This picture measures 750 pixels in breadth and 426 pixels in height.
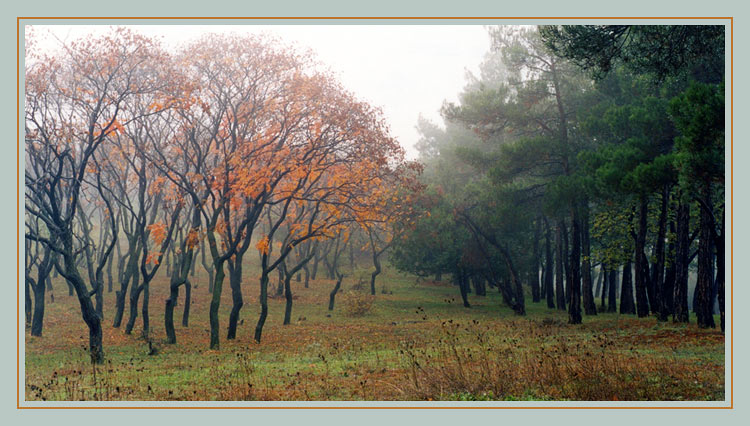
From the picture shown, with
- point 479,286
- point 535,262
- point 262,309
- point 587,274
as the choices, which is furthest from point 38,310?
point 479,286

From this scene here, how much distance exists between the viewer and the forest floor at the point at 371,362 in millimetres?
9242

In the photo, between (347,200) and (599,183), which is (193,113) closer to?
(347,200)

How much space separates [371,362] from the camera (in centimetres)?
1300

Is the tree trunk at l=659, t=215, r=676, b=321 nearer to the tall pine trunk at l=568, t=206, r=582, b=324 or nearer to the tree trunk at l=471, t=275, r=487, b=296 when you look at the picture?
the tall pine trunk at l=568, t=206, r=582, b=324

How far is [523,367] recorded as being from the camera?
10.1m

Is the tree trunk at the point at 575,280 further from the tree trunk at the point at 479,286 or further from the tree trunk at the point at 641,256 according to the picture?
the tree trunk at the point at 479,286

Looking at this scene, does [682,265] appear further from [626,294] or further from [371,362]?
[371,362]

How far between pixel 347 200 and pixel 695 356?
40.1ft

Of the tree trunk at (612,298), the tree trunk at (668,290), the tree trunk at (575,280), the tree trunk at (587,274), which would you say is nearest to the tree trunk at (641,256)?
the tree trunk at (668,290)

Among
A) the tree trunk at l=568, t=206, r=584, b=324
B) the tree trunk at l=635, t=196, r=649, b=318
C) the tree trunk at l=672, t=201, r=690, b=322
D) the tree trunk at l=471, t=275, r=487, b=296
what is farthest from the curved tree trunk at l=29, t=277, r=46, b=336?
the tree trunk at l=471, t=275, r=487, b=296

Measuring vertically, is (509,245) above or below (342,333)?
above

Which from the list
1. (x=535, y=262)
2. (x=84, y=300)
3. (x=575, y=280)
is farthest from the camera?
(x=535, y=262)

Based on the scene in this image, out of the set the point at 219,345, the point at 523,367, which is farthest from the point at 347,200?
the point at 523,367

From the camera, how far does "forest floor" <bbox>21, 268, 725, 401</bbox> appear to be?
30.3 ft
